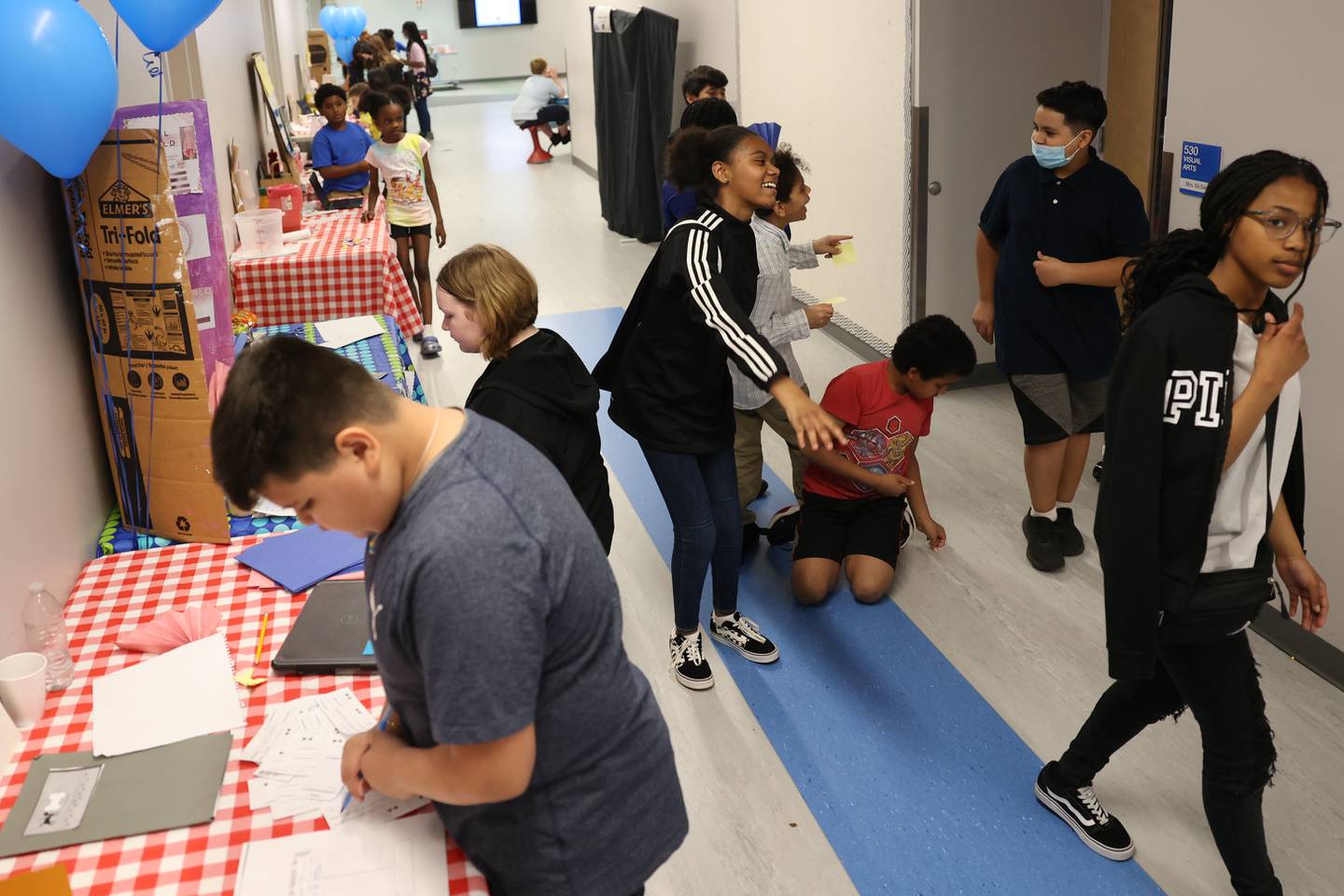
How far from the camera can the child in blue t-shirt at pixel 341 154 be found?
6.28m

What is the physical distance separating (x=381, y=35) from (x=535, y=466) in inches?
544

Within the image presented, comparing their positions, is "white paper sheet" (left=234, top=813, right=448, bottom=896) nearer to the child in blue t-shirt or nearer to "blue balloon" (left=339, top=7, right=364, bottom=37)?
the child in blue t-shirt

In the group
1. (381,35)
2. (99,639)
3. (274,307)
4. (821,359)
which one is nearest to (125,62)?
(274,307)

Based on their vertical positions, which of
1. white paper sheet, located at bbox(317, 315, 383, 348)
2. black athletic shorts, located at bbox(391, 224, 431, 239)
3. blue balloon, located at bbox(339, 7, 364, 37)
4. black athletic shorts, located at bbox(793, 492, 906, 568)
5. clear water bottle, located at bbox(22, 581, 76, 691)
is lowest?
black athletic shorts, located at bbox(793, 492, 906, 568)

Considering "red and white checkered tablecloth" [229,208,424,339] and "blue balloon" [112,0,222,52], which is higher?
"blue balloon" [112,0,222,52]

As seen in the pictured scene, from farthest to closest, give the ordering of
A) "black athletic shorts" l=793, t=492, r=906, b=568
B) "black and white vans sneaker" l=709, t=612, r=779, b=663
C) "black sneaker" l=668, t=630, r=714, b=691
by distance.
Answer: "black athletic shorts" l=793, t=492, r=906, b=568
"black and white vans sneaker" l=709, t=612, r=779, b=663
"black sneaker" l=668, t=630, r=714, b=691

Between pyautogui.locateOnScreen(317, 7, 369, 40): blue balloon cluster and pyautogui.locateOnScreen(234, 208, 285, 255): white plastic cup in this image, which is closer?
pyautogui.locateOnScreen(234, 208, 285, 255): white plastic cup

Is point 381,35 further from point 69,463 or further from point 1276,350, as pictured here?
point 1276,350

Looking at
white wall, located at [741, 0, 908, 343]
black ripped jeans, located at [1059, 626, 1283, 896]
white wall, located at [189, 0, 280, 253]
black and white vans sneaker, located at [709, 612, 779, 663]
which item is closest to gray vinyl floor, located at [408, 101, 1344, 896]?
black and white vans sneaker, located at [709, 612, 779, 663]

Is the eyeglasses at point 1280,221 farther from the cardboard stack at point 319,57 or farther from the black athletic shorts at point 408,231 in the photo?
the cardboard stack at point 319,57

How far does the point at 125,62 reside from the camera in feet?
11.0

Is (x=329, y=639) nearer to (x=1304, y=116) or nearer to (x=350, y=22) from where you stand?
(x=1304, y=116)

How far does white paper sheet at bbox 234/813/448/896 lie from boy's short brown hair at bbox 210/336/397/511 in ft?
1.84

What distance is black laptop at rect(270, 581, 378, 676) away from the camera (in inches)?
74.5
